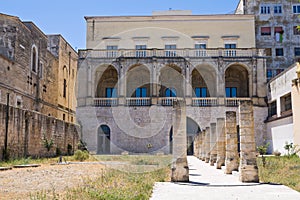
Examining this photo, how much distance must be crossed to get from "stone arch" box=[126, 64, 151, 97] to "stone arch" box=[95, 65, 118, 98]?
151 centimetres

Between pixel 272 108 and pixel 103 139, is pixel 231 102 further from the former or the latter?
pixel 103 139

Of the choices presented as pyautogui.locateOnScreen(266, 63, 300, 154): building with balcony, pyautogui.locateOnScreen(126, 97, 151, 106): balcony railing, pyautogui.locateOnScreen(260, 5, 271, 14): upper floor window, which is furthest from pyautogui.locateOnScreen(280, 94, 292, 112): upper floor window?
pyautogui.locateOnScreen(260, 5, 271, 14): upper floor window

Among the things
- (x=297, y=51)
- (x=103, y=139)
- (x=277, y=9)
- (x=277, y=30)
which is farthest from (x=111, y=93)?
(x=297, y=51)

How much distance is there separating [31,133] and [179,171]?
11.3 metres

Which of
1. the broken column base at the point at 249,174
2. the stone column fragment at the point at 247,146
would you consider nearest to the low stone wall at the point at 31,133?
the stone column fragment at the point at 247,146

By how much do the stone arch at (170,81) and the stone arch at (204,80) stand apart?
4.87 feet

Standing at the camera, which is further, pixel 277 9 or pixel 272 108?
pixel 277 9

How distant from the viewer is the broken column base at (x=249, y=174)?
10.7 metres

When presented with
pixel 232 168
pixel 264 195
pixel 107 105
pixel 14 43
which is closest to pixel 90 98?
pixel 107 105

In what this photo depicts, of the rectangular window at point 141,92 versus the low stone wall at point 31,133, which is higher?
the rectangular window at point 141,92

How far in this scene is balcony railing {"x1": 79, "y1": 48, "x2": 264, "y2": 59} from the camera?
33594 millimetres

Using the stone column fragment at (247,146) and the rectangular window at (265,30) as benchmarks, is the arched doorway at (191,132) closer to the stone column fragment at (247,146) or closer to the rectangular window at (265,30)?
the rectangular window at (265,30)

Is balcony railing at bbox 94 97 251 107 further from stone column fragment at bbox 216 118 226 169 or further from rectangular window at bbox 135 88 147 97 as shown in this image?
stone column fragment at bbox 216 118 226 169

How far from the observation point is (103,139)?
111ft
